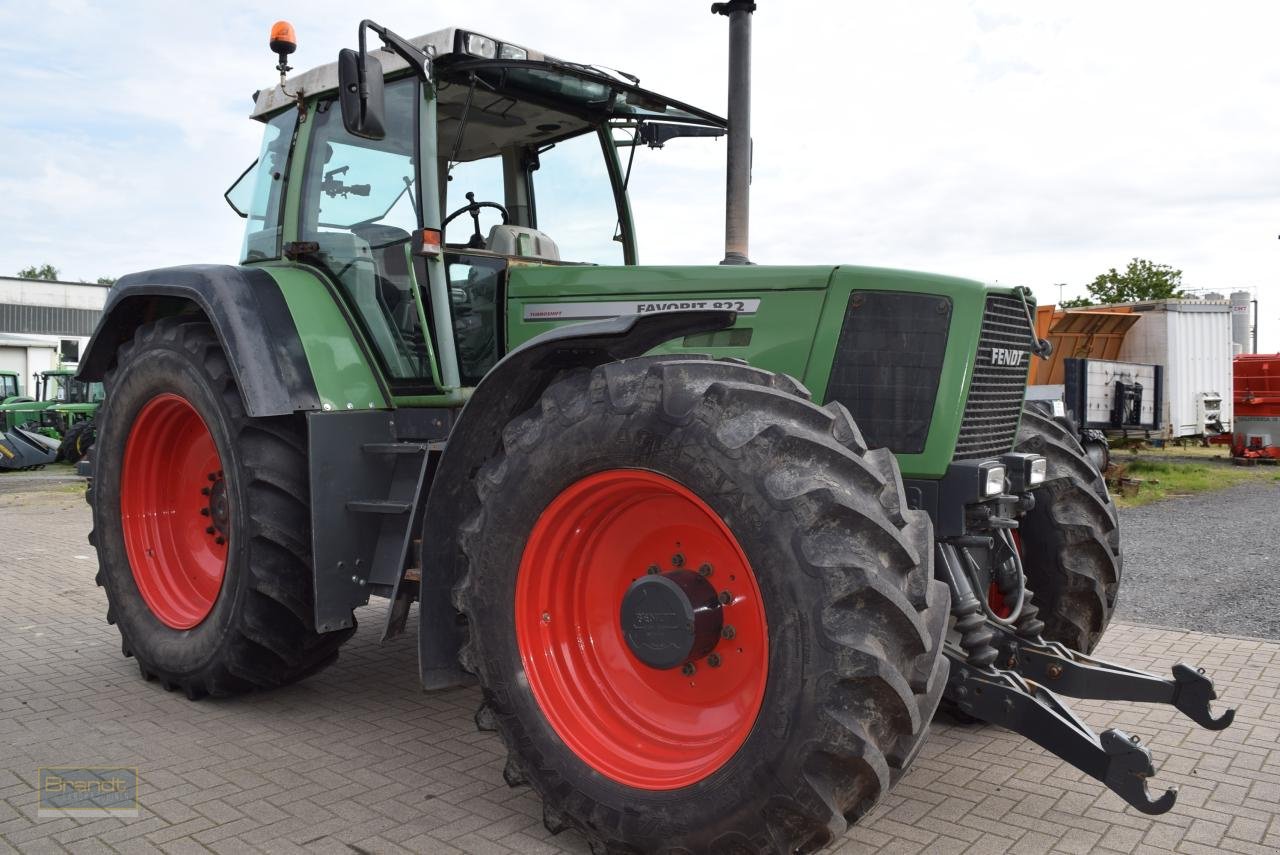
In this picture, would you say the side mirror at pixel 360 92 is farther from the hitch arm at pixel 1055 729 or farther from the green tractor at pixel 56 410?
the green tractor at pixel 56 410

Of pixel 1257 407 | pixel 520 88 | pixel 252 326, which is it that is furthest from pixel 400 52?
pixel 1257 407

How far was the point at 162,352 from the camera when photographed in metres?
4.63

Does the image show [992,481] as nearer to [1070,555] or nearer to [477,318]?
[1070,555]

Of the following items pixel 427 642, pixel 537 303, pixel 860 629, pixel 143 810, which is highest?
pixel 537 303

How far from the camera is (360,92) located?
3697 mm

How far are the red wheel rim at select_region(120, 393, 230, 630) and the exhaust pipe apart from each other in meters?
2.74

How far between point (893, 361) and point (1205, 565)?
6.65 metres

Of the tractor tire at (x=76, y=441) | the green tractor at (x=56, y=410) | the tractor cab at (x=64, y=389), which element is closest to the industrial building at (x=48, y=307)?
the tractor cab at (x=64, y=389)

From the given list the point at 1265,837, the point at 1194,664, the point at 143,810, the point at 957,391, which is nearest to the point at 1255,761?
the point at 1265,837

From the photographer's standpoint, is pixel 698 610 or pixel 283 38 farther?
pixel 283 38

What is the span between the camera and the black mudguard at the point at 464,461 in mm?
3443

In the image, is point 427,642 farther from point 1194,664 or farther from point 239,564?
point 1194,664

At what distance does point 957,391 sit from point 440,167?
2.67m

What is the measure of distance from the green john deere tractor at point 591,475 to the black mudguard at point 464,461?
0.01 meters
